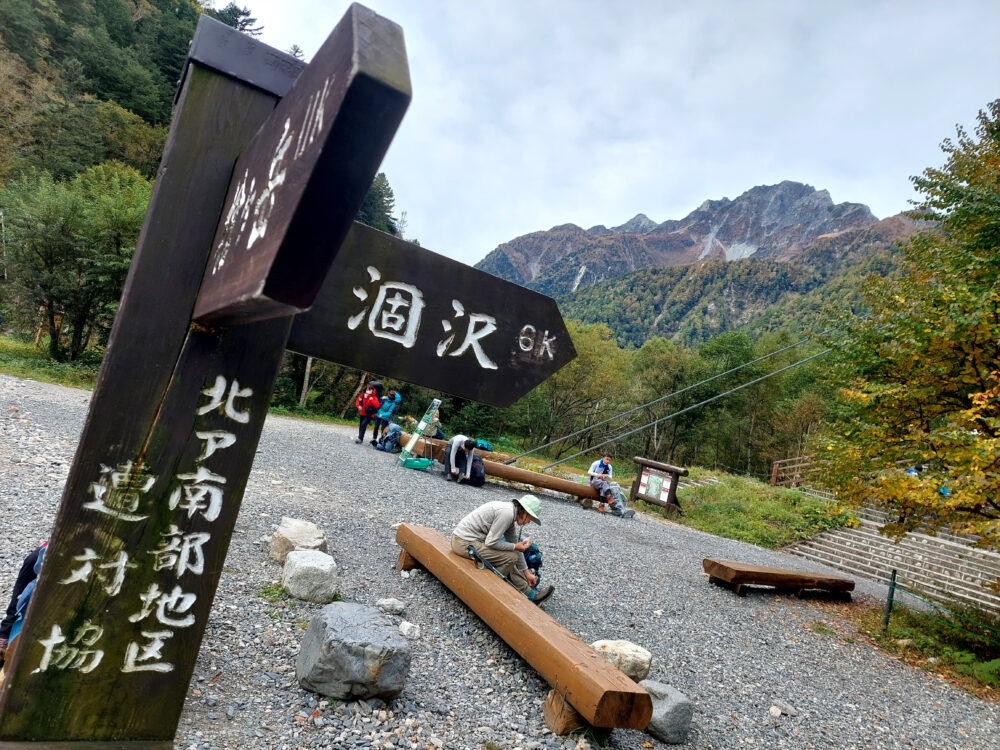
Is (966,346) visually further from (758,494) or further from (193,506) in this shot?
(758,494)

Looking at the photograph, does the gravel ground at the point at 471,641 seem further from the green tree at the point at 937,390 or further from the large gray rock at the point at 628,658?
the green tree at the point at 937,390

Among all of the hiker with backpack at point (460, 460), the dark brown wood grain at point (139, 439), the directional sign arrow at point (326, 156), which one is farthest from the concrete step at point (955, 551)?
the directional sign arrow at point (326, 156)

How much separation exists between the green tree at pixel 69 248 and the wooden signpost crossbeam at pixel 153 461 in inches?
594

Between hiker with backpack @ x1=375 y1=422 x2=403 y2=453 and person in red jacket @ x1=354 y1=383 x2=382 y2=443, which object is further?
person in red jacket @ x1=354 y1=383 x2=382 y2=443

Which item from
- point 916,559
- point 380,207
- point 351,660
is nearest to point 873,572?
point 916,559

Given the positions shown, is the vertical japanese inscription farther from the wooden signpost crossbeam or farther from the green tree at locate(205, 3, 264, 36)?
the green tree at locate(205, 3, 264, 36)

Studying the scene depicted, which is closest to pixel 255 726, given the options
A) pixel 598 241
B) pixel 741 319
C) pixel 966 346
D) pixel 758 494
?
pixel 966 346

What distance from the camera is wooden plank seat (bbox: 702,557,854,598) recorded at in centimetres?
786

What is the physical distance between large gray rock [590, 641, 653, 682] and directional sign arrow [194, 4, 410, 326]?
411cm

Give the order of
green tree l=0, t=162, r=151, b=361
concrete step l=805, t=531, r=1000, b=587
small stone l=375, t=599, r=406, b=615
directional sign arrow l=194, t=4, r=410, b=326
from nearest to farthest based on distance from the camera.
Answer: directional sign arrow l=194, t=4, r=410, b=326, small stone l=375, t=599, r=406, b=615, concrete step l=805, t=531, r=1000, b=587, green tree l=0, t=162, r=151, b=361

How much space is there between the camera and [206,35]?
175 centimetres

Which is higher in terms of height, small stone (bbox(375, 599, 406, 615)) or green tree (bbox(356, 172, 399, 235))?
green tree (bbox(356, 172, 399, 235))

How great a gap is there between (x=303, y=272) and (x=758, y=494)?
18850 mm

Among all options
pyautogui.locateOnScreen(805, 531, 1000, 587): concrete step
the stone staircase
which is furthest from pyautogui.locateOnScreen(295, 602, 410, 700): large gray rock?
pyautogui.locateOnScreen(805, 531, 1000, 587): concrete step
